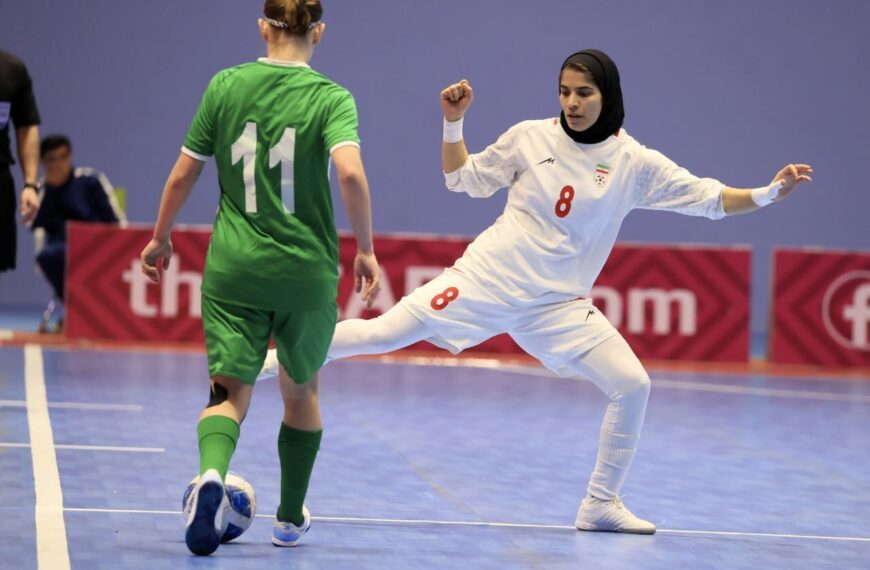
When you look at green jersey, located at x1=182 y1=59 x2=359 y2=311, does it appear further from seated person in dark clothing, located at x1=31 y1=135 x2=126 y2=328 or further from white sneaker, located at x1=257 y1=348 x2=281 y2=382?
seated person in dark clothing, located at x1=31 y1=135 x2=126 y2=328

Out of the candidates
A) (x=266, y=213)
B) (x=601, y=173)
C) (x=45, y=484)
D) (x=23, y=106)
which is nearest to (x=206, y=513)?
(x=266, y=213)

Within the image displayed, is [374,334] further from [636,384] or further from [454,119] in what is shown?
[636,384]

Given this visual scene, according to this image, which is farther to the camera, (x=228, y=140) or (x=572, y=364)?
(x=572, y=364)

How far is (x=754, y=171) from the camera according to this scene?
17.4 metres

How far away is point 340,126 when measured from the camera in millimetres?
4461

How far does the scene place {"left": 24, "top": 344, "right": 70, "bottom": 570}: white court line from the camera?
4586 millimetres

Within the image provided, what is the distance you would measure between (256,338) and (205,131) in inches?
27.4

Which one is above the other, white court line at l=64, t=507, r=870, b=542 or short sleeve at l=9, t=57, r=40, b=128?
short sleeve at l=9, t=57, r=40, b=128

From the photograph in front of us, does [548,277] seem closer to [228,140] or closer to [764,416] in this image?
[228,140]

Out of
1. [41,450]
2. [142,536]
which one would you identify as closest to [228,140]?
[142,536]

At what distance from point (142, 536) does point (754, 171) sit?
44.7 feet

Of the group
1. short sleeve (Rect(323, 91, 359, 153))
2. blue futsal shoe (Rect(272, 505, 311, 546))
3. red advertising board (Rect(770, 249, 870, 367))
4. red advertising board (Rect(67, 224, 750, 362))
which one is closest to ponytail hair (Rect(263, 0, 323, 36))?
short sleeve (Rect(323, 91, 359, 153))

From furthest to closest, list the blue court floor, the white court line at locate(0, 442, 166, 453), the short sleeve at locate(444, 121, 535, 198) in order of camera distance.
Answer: the white court line at locate(0, 442, 166, 453)
the short sleeve at locate(444, 121, 535, 198)
the blue court floor

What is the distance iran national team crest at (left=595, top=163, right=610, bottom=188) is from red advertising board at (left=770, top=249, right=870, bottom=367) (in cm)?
762
